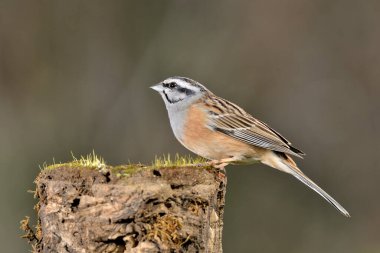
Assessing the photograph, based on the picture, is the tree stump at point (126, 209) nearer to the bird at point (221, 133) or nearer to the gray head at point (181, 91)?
the bird at point (221, 133)

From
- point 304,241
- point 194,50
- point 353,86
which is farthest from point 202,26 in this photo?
point 304,241

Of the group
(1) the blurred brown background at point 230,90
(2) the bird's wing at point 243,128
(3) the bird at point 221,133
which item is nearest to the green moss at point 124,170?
(3) the bird at point 221,133

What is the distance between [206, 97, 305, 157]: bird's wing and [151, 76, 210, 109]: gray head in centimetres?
15

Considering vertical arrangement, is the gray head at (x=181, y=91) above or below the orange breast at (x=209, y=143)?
above

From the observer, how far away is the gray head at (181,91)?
7.56 metres

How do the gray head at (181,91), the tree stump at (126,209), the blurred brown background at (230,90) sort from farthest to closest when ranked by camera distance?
1. the blurred brown background at (230,90)
2. the gray head at (181,91)
3. the tree stump at (126,209)

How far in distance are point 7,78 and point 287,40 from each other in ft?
16.2

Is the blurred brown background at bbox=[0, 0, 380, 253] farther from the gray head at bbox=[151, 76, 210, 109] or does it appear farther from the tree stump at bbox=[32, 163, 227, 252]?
the tree stump at bbox=[32, 163, 227, 252]

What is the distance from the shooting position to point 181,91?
24.9ft

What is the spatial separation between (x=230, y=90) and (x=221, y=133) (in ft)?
21.2

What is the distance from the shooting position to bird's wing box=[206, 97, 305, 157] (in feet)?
23.8

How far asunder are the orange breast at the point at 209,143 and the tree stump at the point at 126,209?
1.94 m

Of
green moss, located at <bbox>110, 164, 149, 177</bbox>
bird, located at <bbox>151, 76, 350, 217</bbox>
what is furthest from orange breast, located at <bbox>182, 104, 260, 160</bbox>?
green moss, located at <bbox>110, 164, 149, 177</bbox>

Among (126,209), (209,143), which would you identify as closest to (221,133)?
(209,143)
